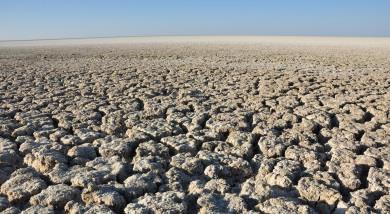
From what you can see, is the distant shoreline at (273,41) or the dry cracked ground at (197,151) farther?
the distant shoreline at (273,41)

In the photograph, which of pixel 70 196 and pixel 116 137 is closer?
pixel 70 196

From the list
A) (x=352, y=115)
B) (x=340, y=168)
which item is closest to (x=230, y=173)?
(x=340, y=168)

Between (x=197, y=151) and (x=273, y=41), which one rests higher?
(x=197, y=151)

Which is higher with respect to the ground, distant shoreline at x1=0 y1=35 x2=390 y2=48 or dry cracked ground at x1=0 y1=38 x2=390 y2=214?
dry cracked ground at x1=0 y1=38 x2=390 y2=214

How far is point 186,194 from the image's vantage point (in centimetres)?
240

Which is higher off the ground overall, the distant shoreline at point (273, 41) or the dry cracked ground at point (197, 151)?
the dry cracked ground at point (197, 151)

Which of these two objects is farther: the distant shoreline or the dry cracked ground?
the distant shoreline

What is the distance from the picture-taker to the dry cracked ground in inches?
90.7

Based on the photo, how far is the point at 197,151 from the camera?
3.12m

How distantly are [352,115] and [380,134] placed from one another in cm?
63

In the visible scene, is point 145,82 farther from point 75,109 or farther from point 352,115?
point 352,115

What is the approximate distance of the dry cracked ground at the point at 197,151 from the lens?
90.7 inches

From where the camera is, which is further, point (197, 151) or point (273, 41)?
point (273, 41)

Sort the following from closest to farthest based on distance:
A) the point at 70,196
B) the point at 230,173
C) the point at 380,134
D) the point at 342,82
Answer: the point at 70,196 < the point at 230,173 < the point at 380,134 < the point at 342,82
